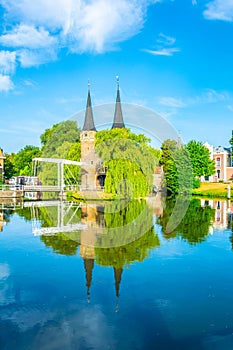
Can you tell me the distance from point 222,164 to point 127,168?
37.3m

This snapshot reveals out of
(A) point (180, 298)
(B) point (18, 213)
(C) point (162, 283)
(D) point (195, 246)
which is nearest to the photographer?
(A) point (180, 298)

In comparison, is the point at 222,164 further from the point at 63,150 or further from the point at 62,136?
the point at 63,150

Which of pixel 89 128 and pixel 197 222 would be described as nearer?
pixel 197 222

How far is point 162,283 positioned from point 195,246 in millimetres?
5628

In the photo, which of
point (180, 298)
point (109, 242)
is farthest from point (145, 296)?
point (109, 242)

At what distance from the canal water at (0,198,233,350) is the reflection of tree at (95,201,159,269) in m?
0.04

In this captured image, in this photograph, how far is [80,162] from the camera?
44875 mm

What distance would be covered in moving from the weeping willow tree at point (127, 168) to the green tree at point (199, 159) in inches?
761

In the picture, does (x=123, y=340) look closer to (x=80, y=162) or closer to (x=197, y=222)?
(x=197, y=222)

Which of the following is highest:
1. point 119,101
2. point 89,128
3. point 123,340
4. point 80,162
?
point 119,101

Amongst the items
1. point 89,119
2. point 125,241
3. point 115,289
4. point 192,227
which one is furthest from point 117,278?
point 89,119

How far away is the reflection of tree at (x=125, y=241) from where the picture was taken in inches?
517

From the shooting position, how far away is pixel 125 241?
16.2 m

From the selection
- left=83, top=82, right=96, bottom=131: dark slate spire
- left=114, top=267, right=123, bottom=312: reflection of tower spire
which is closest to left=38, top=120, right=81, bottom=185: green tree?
left=83, top=82, right=96, bottom=131: dark slate spire
